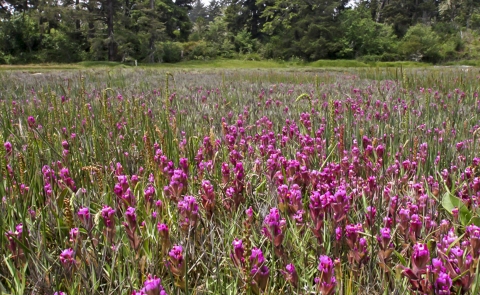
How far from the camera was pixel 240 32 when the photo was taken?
169ft

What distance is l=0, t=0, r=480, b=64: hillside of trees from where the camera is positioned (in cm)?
3772

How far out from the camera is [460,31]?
1903 inches

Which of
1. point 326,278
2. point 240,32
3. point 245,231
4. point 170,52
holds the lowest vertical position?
point 326,278

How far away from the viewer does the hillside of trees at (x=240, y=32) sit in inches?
1485

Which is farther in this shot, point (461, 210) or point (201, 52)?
point (201, 52)

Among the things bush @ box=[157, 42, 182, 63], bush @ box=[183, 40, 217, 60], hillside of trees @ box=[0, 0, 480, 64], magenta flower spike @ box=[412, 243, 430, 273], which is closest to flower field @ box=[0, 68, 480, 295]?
magenta flower spike @ box=[412, 243, 430, 273]

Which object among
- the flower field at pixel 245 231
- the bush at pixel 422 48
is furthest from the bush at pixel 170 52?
the flower field at pixel 245 231

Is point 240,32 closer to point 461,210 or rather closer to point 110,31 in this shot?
point 110,31

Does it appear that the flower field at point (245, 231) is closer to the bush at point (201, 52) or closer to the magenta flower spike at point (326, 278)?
the magenta flower spike at point (326, 278)

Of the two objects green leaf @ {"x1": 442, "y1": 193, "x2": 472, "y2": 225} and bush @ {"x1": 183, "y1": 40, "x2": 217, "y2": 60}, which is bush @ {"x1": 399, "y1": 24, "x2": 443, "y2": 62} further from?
green leaf @ {"x1": 442, "y1": 193, "x2": 472, "y2": 225}

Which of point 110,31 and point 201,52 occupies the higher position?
point 110,31

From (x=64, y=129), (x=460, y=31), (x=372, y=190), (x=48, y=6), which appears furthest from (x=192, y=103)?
(x=460, y=31)

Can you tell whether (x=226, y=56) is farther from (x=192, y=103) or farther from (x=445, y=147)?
(x=445, y=147)

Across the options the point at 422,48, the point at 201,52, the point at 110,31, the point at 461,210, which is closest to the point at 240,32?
the point at 201,52
